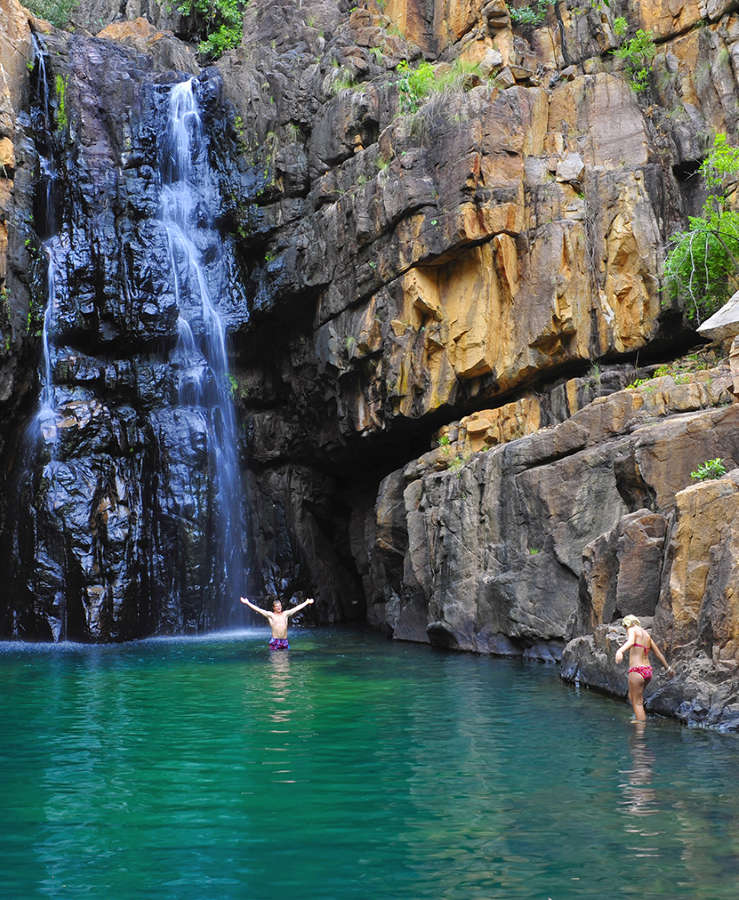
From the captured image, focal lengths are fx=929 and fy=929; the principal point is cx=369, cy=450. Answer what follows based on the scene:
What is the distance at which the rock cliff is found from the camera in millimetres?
20219

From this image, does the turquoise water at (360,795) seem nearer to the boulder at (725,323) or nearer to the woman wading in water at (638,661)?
the woman wading in water at (638,661)

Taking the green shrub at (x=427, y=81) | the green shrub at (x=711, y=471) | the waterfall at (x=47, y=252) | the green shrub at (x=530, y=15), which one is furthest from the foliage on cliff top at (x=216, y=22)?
the green shrub at (x=711, y=471)

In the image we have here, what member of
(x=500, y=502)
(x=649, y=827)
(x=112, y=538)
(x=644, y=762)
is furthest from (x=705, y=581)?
(x=112, y=538)

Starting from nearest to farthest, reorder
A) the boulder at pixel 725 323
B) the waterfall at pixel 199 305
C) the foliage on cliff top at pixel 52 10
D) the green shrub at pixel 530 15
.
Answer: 1. the boulder at pixel 725 323
2. the green shrub at pixel 530 15
3. the waterfall at pixel 199 305
4. the foliage on cliff top at pixel 52 10

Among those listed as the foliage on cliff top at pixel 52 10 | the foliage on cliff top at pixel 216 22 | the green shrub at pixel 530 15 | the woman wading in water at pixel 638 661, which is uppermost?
the foliage on cliff top at pixel 52 10

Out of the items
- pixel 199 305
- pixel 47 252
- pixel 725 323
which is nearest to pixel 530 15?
pixel 199 305

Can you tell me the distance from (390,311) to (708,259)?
822cm

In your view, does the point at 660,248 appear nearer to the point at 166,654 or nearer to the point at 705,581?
the point at 705,581

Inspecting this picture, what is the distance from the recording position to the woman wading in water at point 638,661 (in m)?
11.3

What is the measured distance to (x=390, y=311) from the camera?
82.5 ft

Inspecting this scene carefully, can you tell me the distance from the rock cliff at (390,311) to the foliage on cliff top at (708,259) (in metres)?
0.71

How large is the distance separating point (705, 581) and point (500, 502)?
8.02 m

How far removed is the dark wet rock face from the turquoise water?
10781 millimetres

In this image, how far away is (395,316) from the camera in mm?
25016
